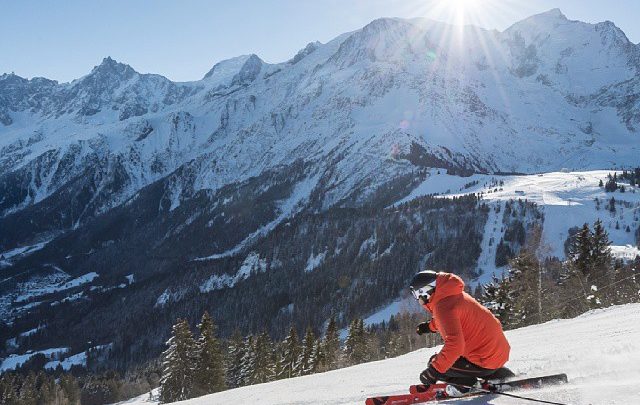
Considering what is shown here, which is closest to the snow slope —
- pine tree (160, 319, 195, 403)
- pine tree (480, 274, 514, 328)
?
pine tree (480, 274, 514, 328)

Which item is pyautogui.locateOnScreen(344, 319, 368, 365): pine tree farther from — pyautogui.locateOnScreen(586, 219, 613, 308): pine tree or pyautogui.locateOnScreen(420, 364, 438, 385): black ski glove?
pyautogui.locateOnScreen(420, 364, 438, 385): black ski glove

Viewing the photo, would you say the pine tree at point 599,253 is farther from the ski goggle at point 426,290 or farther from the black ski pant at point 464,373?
the ski goggle at point 426,290

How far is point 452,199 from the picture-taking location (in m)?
194

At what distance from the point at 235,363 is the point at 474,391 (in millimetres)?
52192

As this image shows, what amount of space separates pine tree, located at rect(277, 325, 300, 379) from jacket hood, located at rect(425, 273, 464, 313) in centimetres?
4656

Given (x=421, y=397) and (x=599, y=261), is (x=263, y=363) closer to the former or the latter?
(x=599, y=261)

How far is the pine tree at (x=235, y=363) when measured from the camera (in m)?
54.0

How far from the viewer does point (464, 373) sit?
802 cm

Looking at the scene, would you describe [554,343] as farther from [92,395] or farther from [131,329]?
[131,329]

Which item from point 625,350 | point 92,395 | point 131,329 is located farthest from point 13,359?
point 625,350

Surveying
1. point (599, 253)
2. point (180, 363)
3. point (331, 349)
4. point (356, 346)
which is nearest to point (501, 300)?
point (599, 253)

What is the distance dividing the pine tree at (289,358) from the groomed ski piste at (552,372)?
3741 centimetres

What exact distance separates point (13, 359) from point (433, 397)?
730 feet

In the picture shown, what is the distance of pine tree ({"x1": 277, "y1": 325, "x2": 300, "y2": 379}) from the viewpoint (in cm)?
5247
